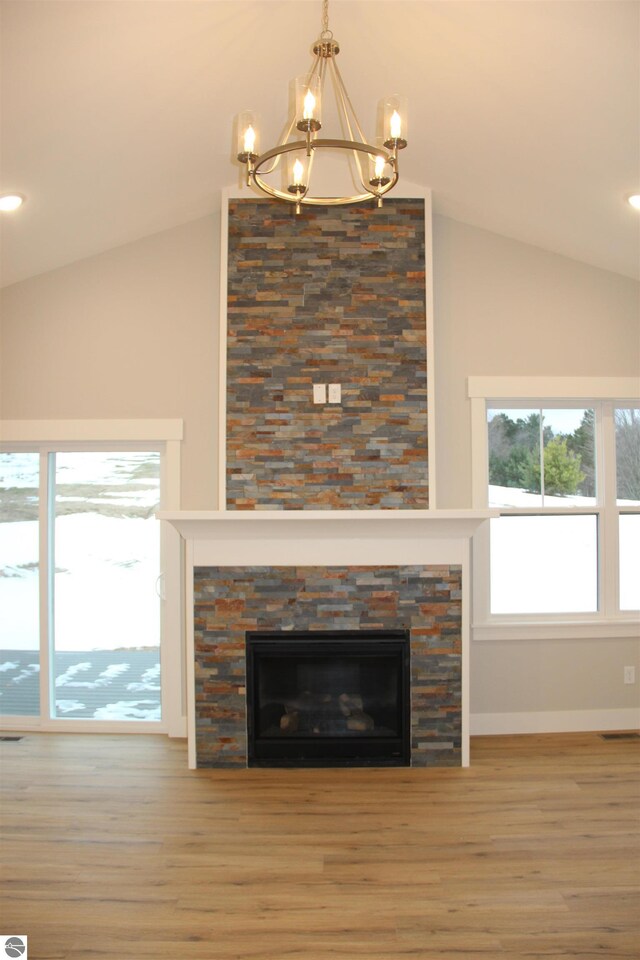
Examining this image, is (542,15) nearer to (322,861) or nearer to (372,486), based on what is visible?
(372,486)

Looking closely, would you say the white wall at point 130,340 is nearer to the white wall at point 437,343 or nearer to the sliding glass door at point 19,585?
the white wall at point 437,343

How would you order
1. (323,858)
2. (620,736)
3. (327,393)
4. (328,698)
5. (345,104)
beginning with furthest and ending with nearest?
(620,736)
(327,393)
(328,698)
(345,104)
(323,858)

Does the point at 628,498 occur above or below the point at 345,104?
below

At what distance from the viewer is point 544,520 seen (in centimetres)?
449

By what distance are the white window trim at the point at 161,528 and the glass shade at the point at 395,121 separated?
2.47 meters

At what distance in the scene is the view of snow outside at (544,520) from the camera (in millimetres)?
4480

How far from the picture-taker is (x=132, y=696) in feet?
14.8

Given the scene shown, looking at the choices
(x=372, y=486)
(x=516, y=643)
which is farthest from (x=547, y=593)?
(x=372, y=486)

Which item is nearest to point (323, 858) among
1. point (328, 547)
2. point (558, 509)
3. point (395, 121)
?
point (328, 547)

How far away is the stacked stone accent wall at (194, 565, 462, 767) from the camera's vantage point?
12.7 ft

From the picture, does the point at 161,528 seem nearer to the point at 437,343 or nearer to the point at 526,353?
the point at 437,343

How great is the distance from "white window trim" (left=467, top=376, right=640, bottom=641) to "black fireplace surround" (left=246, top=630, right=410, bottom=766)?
2.42 ft

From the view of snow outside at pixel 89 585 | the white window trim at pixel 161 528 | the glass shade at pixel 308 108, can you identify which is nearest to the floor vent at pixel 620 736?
the white window trim at pixel 161 528

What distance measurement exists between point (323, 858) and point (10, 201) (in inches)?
129
